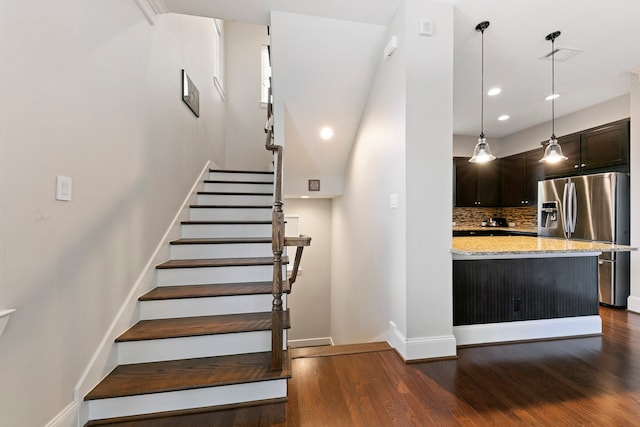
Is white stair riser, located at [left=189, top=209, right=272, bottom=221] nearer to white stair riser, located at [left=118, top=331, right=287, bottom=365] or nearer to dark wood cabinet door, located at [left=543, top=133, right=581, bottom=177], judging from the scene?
white stair riser, located at [left=118, top=331, right=287, bottom=365]

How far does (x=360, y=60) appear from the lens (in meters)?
2.80

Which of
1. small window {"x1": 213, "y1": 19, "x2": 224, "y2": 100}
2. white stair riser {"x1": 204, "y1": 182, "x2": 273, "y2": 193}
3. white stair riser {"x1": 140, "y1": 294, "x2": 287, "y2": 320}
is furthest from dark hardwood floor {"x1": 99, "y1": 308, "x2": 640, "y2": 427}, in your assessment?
small window {"x1": 213, "y1": 19, "x2": 224, "y2": 100}

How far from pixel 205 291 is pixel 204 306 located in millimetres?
111

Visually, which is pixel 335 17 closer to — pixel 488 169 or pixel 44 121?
pixel 44 121

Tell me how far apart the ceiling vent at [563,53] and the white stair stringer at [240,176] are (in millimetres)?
3366

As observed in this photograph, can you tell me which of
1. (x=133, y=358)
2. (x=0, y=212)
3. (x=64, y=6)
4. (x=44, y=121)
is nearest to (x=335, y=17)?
(x=64, y=6)

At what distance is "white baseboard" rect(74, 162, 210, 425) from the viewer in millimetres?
1473

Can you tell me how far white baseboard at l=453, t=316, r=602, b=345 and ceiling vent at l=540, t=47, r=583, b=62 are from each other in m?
2.56

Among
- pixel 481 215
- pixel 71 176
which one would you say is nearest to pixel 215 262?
pixel 71 176

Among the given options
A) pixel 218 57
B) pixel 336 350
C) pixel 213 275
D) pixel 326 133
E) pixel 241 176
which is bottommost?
pixel 336 350

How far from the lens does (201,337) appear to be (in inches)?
72.1

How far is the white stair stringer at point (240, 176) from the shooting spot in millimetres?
3918

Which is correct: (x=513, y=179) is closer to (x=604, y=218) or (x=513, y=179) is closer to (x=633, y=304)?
(x=604, y=218)

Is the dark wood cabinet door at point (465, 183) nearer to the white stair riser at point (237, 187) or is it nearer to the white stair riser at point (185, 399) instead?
the white stair riser at point (237, 187)
